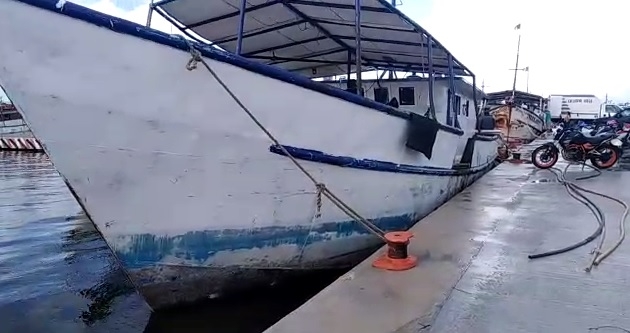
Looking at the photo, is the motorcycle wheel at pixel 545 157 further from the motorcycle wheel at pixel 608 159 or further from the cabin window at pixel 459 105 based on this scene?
the cabin window at pixel 459 105

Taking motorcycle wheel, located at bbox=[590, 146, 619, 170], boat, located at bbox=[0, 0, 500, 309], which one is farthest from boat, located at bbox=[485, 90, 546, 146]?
boat, located at bbox=[0, 0, 500, 309]

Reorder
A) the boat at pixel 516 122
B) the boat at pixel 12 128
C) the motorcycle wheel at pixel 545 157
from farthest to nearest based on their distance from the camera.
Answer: the boat at pixel 12 128 → the boat at pixel 516 122 → the motorcycle wheel at pixel 545 157

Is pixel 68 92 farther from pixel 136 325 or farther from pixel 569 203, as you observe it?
pixel 569 203

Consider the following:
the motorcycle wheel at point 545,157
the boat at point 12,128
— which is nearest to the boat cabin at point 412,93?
the motorcycle wheel at point 545,157

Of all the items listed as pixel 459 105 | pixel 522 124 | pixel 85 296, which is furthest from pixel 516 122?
pixel 85 296

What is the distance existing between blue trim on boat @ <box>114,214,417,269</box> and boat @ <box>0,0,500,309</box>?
1 cm

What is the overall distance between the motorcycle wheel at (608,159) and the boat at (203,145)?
7.62 meters

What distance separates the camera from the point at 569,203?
6902 mm

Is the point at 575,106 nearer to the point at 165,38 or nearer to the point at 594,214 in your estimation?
the point at 594,214

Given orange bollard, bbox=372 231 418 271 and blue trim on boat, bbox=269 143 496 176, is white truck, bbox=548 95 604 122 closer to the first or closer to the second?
blue trim on boat, bbox=269 143 496 176

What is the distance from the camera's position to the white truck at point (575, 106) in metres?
42.6

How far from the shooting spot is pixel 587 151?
439 inches

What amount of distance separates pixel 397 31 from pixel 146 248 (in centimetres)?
362

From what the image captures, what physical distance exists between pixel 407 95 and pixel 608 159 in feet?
20.2
